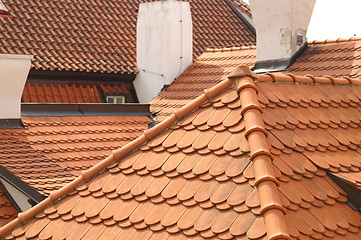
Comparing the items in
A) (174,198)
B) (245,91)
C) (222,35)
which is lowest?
(222,35)

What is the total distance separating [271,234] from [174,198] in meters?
1.40

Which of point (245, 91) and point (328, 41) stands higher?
point (245, 91)

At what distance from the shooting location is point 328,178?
845cm

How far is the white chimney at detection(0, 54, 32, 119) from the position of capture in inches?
578

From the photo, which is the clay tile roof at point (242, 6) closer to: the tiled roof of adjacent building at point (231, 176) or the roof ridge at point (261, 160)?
the tiled roof of adjacent building at point (231, 176)

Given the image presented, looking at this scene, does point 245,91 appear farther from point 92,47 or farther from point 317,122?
point 92,47

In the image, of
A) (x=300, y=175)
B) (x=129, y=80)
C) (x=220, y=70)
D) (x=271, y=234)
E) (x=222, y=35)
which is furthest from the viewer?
(x=222, y=35)

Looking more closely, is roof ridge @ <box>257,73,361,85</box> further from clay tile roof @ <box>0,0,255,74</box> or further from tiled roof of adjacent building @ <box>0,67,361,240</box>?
clay tile roof @ <box>0,0,255,74</box>

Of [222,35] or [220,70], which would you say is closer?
[220,70]

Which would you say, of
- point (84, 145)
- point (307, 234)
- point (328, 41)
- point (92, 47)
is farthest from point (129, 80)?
point (307, 234)

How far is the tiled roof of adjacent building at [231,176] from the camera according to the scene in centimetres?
772

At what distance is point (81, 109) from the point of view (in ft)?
51.9

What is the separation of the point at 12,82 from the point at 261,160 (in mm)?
7731

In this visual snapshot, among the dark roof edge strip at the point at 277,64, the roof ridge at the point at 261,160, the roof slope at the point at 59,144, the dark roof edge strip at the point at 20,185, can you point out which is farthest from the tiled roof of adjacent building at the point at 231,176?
the dark roof edge strip at the point at 277,64
